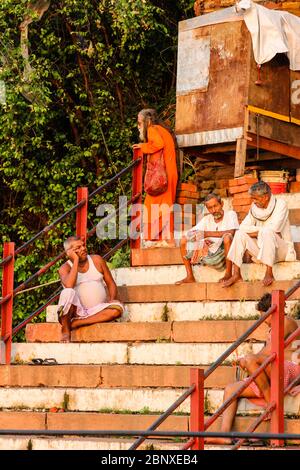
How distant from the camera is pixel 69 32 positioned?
17.5m

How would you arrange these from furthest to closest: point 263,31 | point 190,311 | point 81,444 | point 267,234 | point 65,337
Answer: point 263,31
point 65,337
point 190,311
point 267,234
point 81,444

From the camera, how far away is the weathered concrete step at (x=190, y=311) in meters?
11.9

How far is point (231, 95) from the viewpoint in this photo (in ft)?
46.3

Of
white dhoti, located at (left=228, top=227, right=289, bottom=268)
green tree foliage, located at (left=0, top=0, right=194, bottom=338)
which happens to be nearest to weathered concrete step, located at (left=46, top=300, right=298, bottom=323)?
white dhoti, located at (left=228, top=227, right=289, bottom=268)

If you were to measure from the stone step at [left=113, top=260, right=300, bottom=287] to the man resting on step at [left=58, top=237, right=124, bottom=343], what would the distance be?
2.07 feet

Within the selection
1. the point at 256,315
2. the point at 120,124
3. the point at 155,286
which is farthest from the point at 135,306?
the point at 120,124

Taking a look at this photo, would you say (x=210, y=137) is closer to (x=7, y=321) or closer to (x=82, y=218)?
(x=82, y=218)

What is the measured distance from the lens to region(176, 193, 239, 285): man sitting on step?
12633mm

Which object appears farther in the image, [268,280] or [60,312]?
[60,312]

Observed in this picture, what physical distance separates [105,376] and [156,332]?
2.27 ft

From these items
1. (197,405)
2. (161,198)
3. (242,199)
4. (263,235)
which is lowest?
(197,405)

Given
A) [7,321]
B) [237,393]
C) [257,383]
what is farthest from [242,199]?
[237,393]

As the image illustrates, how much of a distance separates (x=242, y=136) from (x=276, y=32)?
1159mm

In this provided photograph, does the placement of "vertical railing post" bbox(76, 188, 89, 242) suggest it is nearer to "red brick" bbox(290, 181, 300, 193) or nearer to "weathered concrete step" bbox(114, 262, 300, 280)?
"weathered concrete step" bbox(114, 262, 300, 280)
